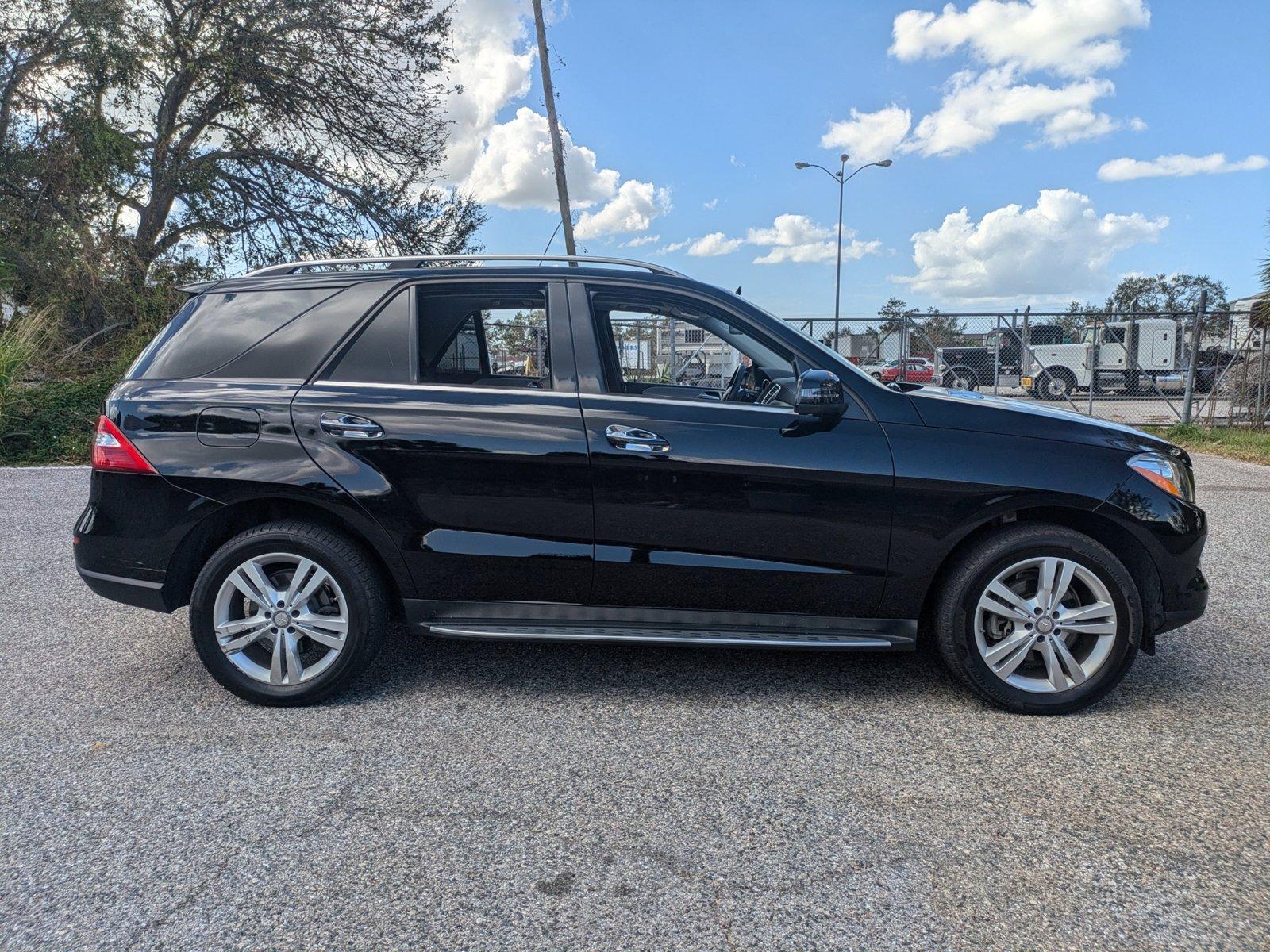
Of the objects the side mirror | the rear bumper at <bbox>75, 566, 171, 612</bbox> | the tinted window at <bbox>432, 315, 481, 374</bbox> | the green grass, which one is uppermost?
the tinted window at <bbox>432, 315, 481, 374</bbox>

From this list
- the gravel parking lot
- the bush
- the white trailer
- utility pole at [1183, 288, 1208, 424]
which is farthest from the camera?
the white trailer

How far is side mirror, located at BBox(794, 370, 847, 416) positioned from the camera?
3393 millimetres

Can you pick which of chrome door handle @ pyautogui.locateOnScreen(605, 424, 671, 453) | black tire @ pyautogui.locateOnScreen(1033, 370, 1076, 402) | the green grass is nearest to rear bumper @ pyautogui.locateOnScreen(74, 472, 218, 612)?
chrome door handle @ pyautogui.locateOnScreen(605, 424, 671, 453)

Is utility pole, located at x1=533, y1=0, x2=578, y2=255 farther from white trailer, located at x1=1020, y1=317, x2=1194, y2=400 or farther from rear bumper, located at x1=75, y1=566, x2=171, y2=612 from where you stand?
rear bumper, located at x1=75, y1=566, x2=171, y2=612

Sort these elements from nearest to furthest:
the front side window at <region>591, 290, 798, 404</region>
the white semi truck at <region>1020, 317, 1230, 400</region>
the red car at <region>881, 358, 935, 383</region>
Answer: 1. the front side window at <region>591, 290, 798, 404</region>
2. the white semi truck at <region>1020, 317, 1230, 400</region>
3. the red car at <region>881, 358, 935, 383</region>

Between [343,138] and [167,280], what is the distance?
4211 mm

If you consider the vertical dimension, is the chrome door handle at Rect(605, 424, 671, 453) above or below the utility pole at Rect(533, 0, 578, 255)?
below

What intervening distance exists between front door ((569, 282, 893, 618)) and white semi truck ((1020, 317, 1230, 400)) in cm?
1403

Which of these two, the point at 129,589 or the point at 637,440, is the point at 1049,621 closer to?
the point at 637,440

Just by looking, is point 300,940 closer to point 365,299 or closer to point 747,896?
point 747,896

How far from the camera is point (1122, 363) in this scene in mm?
21688

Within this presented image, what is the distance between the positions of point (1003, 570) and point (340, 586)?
8.46ft

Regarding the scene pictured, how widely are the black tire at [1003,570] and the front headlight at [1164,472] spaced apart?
1.14ft

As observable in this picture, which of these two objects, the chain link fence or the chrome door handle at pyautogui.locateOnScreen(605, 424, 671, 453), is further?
the chain link fence
